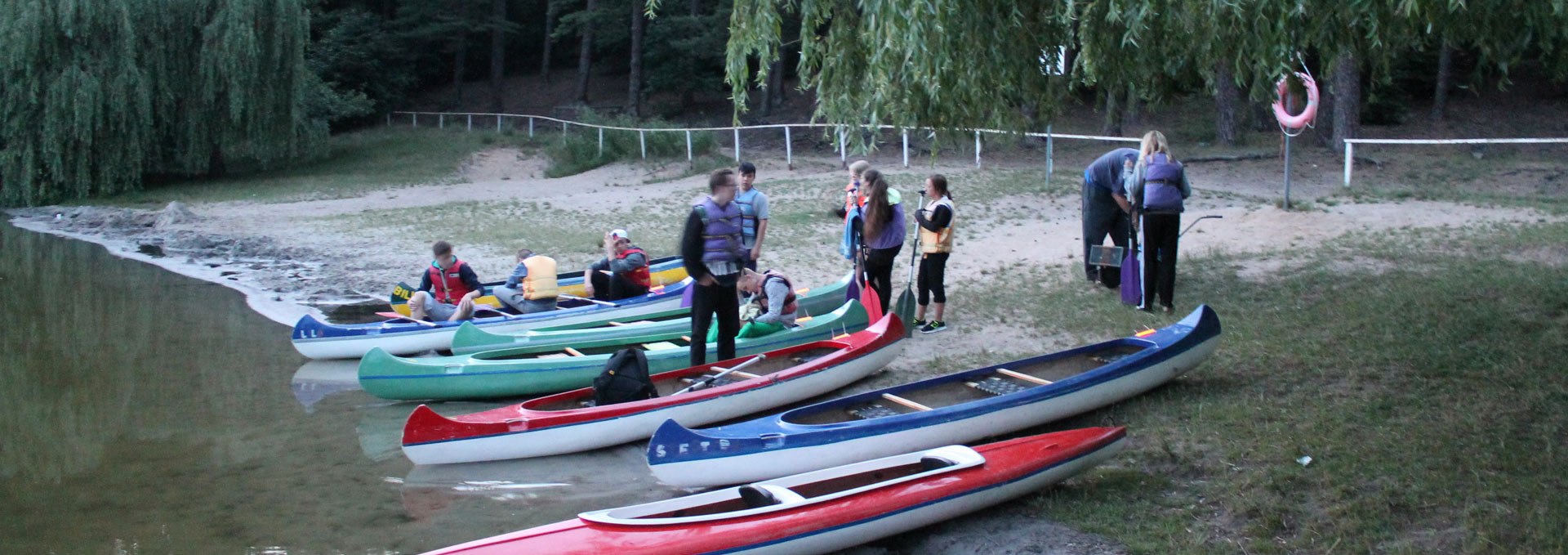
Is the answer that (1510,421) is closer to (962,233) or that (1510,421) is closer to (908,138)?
(962,233)

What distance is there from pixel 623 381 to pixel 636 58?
1135 inches

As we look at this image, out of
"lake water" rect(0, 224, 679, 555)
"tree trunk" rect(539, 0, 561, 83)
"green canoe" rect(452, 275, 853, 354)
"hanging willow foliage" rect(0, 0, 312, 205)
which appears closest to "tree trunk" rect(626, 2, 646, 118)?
"tree trunk" rect(539, 0, 561, 83)

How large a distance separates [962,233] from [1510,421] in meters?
8.74

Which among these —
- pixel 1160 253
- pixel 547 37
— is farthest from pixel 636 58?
pixel 1160 253

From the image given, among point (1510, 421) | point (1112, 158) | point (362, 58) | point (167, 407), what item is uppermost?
point (362, 58)

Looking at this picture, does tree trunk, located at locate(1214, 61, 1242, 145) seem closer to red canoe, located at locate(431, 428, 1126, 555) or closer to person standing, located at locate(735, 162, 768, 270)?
person standing, located at locate(735, 162, 768, 270)

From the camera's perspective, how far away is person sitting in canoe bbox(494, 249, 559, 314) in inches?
432

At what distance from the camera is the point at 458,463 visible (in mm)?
7148

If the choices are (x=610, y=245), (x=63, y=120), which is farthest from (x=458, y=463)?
(x=63, y=120)

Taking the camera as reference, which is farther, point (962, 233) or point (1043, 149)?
point (1043, 149)

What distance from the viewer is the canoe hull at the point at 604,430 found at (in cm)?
703

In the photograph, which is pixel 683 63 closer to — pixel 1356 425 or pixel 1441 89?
pixel 1441 89

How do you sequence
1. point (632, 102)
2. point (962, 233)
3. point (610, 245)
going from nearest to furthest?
1. point (610, 245)
2. point (962, 233)
3. point (632, 102)

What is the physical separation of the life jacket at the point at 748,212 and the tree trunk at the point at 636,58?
26.5m
